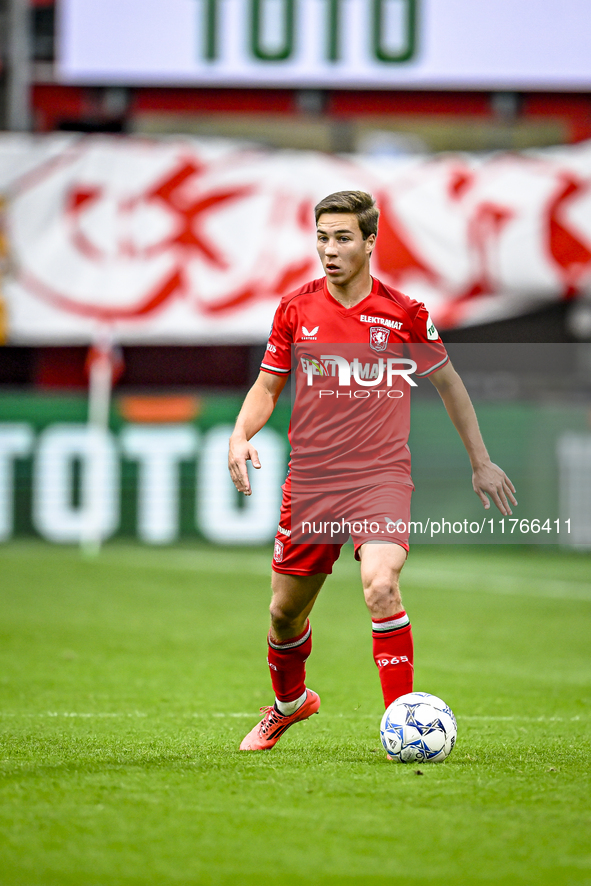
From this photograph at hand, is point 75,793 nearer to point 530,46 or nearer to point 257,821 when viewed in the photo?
point 257,821

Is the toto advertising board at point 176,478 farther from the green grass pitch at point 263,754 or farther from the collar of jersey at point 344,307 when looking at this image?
the collar of jersey at point 344,307

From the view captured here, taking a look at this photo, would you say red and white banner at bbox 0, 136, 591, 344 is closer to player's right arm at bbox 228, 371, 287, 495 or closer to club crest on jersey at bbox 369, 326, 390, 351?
player's right arm at bbox 228, 371, 287, 495

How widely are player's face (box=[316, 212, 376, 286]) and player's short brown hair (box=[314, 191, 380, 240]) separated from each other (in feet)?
0.06

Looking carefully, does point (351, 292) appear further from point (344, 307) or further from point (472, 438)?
point (472, 438)

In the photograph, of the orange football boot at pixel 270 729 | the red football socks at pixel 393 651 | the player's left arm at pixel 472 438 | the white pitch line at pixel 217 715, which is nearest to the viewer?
the red football socks at pixel 393 651

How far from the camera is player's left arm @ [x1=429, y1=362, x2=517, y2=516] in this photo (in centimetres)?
452

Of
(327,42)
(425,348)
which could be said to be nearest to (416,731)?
(425,348)

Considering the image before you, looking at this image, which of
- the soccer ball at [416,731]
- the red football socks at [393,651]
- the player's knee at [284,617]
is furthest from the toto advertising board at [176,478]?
the soccer ball at [416,731]

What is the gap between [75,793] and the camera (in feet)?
11.9

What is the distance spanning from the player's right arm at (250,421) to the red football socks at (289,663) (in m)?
0.65

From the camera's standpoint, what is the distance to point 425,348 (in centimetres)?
453

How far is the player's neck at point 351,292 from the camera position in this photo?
4508 millimetres

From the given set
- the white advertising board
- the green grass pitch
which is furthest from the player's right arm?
the white advertising board

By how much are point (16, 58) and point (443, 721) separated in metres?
16.0
